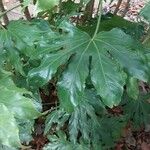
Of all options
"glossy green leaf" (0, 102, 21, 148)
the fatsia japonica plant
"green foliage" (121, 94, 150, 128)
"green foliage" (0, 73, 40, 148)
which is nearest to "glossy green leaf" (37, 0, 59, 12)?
the fatsia japonica plant

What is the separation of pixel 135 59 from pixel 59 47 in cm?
23

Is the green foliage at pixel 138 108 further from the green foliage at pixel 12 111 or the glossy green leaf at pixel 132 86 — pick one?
the green foliage at pixel 12 111

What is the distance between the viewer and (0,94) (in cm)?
92

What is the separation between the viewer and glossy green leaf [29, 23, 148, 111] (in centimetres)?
112

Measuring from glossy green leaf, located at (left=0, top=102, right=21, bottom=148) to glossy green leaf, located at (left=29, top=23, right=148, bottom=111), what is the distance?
0.29 meters

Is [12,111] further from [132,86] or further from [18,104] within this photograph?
[132,86]

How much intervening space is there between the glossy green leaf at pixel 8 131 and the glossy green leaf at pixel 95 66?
0.29 metres

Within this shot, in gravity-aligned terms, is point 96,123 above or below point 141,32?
below

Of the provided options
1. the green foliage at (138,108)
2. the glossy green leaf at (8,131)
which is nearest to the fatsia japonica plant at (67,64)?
the glossy green leaf at (8,131)

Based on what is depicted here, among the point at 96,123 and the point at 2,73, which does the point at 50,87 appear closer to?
the point at 96,123

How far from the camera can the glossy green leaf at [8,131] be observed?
2.77ft

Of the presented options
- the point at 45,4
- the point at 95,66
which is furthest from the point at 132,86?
the point at 45,4

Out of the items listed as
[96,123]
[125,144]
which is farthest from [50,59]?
[125,144]

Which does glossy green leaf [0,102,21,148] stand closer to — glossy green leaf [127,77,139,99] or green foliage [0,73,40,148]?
green foliage [0,73,40,148]
